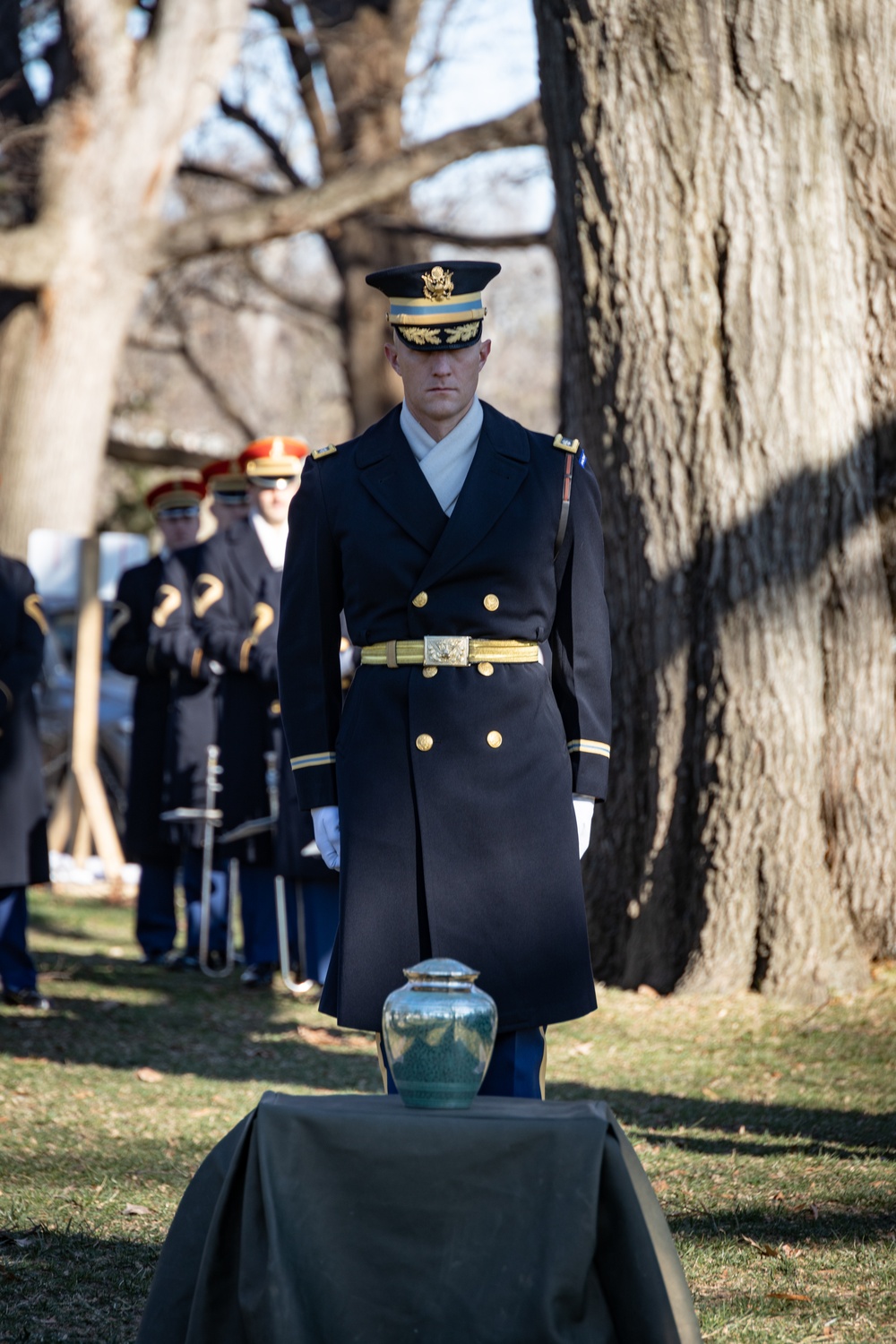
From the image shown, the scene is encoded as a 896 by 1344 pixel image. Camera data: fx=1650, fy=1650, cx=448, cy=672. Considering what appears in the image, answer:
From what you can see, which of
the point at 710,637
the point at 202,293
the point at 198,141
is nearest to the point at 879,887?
the point at 710,637

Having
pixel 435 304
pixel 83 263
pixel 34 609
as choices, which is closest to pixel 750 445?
pixel 34 609

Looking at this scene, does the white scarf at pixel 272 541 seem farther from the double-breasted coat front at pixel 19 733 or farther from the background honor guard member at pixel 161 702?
the double-breasted coat front at pixel 19 733

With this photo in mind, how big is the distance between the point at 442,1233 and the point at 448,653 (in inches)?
51.8

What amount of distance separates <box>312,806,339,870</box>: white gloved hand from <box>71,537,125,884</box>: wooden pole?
8242mm

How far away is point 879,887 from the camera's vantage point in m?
7.10

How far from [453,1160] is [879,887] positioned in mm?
4704

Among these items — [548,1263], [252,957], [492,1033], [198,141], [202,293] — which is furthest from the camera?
[202,293]

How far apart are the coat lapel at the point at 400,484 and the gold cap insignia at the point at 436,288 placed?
0.34 m

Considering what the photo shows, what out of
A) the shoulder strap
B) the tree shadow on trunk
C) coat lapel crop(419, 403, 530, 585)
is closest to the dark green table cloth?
coat lapel crop(419, 403, 530, 585)

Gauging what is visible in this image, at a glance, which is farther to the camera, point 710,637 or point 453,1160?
point 710,637

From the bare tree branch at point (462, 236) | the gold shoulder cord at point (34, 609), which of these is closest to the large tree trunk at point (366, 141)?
the bare tree branch at point (462, 236)

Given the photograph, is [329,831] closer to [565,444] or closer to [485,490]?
[485,490]

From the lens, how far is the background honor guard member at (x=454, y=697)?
359cm

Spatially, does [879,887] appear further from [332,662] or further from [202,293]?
[202,293]
